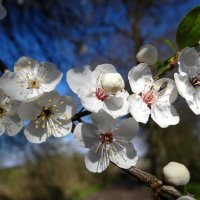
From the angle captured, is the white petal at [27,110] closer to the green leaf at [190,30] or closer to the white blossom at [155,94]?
the white blossom at [155,94]

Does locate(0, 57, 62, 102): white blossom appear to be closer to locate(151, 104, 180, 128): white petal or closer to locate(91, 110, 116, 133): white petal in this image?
locate(91, 110, 116, 133): white petal

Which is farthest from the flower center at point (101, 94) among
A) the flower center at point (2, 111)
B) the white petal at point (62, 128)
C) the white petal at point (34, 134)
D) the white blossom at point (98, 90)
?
the flower center at point (2, 111)

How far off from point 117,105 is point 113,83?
64mm

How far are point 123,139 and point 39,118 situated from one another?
28cm

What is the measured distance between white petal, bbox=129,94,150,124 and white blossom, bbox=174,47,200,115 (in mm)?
117

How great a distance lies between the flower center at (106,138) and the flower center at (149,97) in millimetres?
156

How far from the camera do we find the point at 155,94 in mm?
1074

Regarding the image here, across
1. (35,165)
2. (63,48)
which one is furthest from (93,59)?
(35,165)

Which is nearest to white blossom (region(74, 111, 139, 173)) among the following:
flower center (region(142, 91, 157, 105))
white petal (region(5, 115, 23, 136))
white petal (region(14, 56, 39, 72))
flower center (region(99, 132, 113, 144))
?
flower center (region(99, 132, 113, 144))

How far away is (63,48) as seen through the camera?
158 inches

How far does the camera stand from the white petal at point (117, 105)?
3.03 feet

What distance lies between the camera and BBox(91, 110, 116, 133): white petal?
0.94 metres

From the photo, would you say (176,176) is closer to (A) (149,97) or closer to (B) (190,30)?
(A) (149,97)

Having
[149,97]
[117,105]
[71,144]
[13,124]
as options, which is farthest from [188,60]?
[71,144]
